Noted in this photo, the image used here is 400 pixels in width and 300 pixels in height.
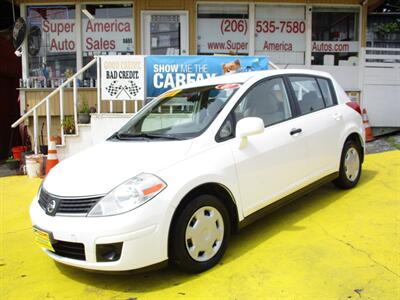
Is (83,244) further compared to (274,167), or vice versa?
(274,167)

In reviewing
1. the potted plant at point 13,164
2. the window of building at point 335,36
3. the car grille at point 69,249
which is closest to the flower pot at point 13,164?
the potted plant at point 13,164

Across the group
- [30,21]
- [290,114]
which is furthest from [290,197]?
[30,21]

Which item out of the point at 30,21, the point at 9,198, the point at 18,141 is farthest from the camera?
the point at 18,141

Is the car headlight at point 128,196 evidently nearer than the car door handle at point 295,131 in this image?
Yes

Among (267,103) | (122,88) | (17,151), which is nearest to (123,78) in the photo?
(122,88)

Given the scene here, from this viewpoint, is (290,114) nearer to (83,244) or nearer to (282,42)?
(83,244)

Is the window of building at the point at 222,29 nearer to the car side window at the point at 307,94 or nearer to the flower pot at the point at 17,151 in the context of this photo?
the flower pot at the point at 17,151

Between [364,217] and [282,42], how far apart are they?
612 centimetres

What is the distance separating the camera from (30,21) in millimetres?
9422

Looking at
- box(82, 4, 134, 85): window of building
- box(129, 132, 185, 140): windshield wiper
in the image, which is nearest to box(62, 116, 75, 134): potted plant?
box(82, 4, 134, 85): window of building

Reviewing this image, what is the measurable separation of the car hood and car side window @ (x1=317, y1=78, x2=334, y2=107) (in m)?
2.37

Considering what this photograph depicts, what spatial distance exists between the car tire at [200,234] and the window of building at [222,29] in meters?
6.70

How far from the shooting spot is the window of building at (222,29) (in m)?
9.46

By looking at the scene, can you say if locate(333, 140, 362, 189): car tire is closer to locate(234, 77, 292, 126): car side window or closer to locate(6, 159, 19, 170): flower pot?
locate(234, 77, 292, 126): car side window
